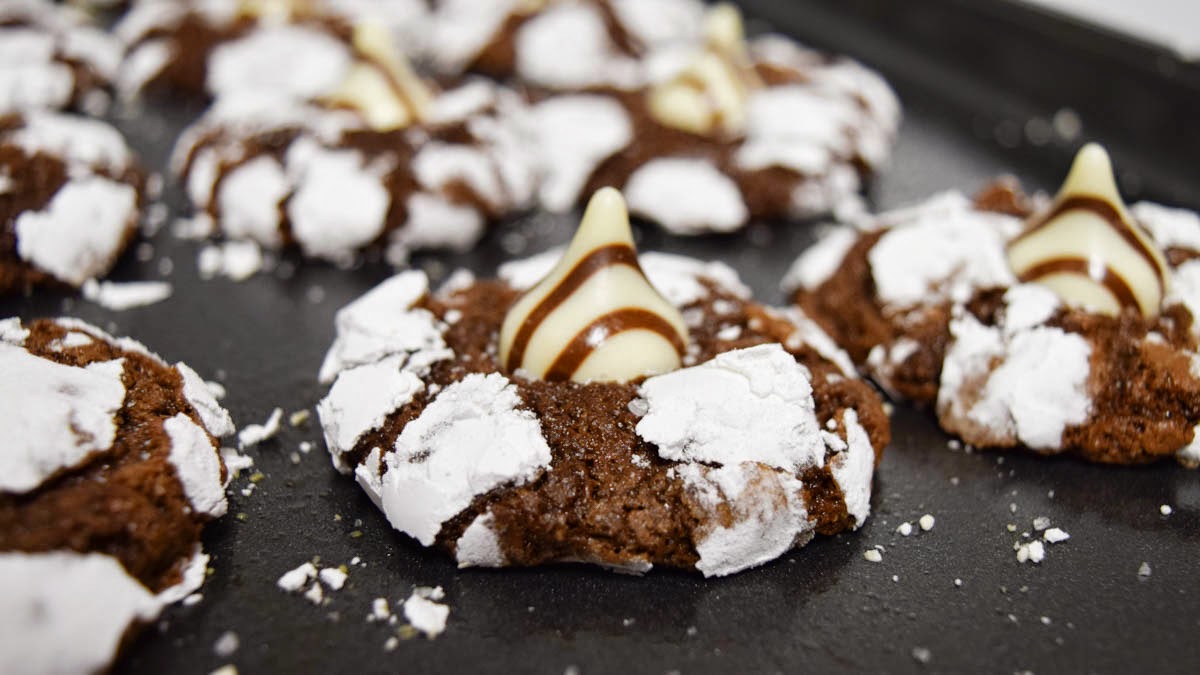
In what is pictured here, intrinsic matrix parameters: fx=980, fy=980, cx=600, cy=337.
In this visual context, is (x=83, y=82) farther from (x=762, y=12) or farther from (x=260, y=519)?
(x=762, y=12)

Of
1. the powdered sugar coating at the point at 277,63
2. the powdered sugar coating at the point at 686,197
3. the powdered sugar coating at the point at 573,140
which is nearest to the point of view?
the powdered sugar coating at the point at 686,197

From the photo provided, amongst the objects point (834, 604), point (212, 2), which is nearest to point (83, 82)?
point (212, 2)

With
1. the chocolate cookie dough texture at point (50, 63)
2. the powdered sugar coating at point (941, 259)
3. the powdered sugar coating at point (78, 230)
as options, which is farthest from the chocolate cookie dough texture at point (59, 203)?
the powdered sugar coating at point (941, 259)

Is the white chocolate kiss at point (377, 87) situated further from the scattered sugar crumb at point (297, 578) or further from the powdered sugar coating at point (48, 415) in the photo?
the scattered sugar crumb at point (297, 578)

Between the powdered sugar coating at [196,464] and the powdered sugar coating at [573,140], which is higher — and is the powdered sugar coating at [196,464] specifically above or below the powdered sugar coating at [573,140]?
above

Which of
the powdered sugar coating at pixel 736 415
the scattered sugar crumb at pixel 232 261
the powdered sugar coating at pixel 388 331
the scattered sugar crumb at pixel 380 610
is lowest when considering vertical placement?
the scattered sugar crumb at pixel 232 261

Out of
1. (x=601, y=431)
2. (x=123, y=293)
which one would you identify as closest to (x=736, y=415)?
(x=601, y=431)
